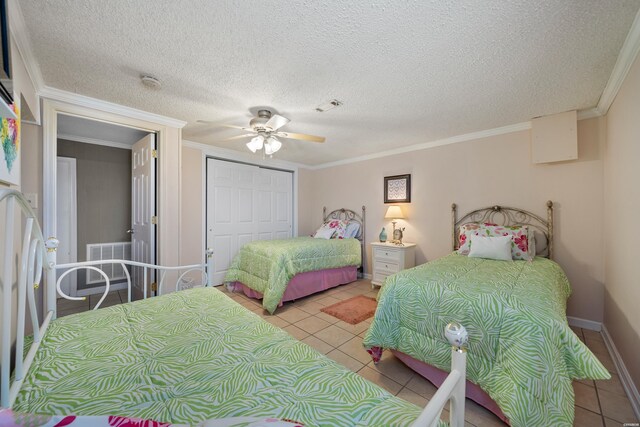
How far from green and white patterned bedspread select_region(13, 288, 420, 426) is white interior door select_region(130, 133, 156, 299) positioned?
5.44 ft

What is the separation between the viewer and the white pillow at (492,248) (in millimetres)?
2545

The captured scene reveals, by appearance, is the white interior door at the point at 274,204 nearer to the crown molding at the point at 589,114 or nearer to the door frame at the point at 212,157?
the door frame at the point at 212,157

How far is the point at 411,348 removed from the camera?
1796 millimetres

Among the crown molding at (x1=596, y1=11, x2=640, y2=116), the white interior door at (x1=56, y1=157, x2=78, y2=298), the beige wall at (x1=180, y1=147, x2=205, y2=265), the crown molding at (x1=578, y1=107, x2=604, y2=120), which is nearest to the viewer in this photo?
the crown molding at (x1=596, y1=11, x2=640, y2=116)

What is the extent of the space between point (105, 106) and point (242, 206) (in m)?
2.33

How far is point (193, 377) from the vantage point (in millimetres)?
918

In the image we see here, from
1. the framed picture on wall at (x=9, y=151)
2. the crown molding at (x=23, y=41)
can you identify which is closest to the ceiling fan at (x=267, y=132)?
the crown molding at (x=23, y=41)

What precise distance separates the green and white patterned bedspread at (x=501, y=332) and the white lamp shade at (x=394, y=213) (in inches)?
65.9

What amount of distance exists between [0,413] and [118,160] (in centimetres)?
430

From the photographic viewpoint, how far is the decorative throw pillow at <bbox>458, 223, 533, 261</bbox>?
2.62m

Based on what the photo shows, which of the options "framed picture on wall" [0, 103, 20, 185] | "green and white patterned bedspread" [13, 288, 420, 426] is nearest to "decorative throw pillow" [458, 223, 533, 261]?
"green and white patterned bedspread" [13, 288, 420, 426]

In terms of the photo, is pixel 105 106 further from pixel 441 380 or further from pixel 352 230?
pixel 441 380

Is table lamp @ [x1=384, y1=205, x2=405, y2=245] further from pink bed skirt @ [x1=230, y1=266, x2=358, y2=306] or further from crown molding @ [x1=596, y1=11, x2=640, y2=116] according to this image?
crown molding @ [x1=596, y1=11, x2=640, y2=116]

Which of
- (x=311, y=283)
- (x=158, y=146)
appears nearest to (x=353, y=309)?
(x=311, y=283)
